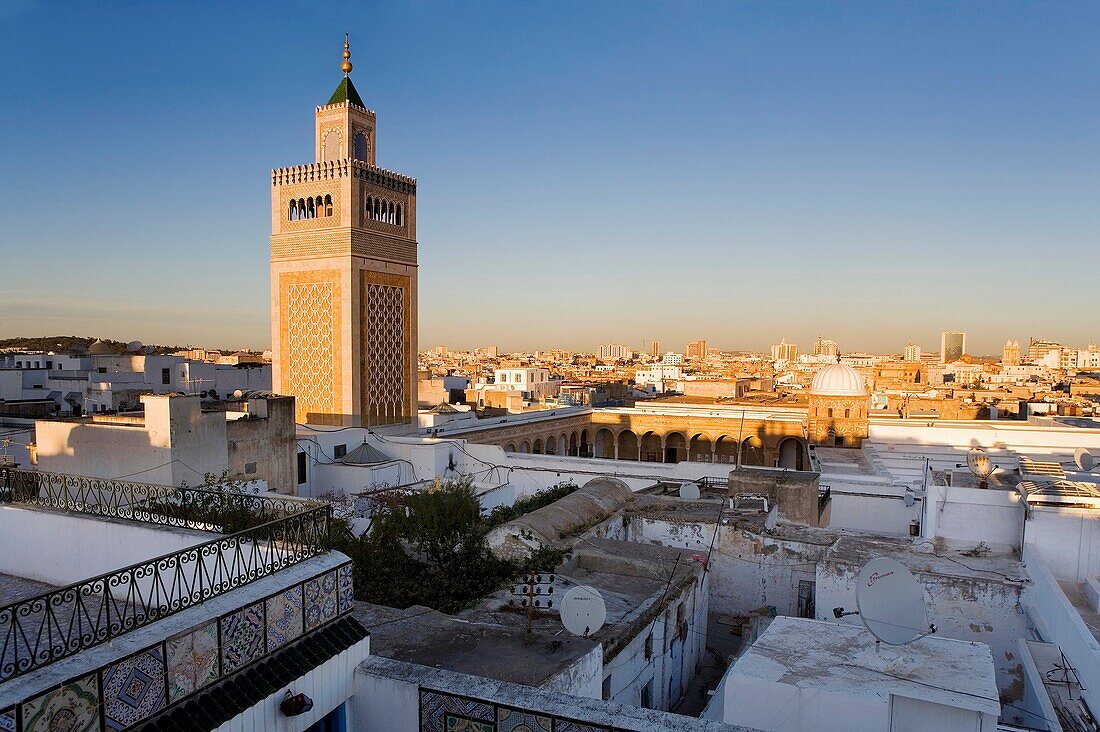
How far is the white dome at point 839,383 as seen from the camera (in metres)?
22.4

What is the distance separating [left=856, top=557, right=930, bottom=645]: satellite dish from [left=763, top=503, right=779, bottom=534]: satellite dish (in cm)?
438

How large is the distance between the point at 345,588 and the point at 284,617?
0.46 metres

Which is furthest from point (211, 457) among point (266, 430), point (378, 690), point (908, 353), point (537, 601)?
point (908, 353)

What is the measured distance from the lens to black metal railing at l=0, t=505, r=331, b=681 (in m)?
2.95

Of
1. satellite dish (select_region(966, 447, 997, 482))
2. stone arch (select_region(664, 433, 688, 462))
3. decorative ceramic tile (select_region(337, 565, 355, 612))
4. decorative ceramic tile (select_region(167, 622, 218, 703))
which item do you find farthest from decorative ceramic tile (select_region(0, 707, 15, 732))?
stone arch (select_region(664, 433, 688, 462))

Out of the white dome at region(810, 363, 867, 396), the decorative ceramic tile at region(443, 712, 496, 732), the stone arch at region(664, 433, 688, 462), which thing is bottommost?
the stone arch at region(664, 433, 688, 462)

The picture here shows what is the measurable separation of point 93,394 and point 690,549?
715 inches

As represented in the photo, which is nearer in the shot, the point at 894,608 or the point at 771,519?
the point at 894,608

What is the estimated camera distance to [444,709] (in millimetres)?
3510

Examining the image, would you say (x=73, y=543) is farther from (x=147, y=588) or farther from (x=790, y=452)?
(x=790, y=452)

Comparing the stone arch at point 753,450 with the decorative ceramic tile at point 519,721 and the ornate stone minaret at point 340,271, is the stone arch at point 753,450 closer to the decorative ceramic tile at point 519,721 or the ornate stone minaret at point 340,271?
the ornate stone minaret at point 340,271

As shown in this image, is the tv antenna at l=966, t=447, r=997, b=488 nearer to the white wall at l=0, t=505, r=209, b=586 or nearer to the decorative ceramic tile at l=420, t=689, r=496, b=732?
the decorative ceramic tile at l=420, t=689, r=496, b=732

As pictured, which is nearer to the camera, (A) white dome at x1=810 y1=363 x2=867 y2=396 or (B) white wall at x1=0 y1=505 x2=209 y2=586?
(B) white wall at x1=0 y1=505 x2=209 y2=586

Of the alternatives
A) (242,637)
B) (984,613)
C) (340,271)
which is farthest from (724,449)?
(242,637)
